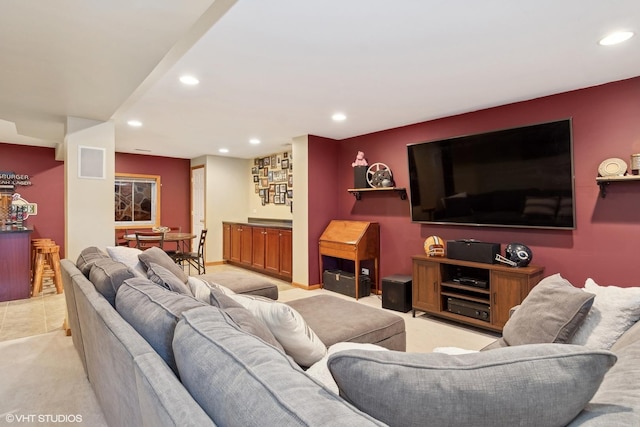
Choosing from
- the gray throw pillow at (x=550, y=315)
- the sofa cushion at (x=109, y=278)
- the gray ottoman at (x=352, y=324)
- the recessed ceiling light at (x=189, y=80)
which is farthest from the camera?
the recessed ceiling light at (x=189, y=80)

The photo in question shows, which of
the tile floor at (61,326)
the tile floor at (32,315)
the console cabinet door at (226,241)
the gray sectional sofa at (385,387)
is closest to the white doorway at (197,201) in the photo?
the console cabinet door at (226,241)

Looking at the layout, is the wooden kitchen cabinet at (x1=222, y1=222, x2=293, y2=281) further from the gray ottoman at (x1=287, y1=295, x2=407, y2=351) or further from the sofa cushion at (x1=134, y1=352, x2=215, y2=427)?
the sofa cushion at (x1=134, y1=352, x2=215, y2=427)

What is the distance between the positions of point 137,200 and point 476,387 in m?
7.64

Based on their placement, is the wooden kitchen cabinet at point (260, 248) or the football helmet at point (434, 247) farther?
the wooden kitchen cabinet at point (260, 248)

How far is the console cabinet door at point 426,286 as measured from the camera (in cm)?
370

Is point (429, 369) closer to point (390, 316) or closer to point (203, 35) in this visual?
point (390, 316)

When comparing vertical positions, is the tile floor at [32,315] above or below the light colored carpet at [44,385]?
above

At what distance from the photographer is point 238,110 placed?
148 inches

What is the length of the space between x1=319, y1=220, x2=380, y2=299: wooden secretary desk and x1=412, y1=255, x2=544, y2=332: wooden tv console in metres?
0.93

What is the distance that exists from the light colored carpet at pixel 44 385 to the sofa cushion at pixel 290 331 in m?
1.27

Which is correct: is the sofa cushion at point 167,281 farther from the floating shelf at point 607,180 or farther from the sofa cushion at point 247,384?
the floating shelf at point 607,180

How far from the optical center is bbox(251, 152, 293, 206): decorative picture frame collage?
6.48 metres

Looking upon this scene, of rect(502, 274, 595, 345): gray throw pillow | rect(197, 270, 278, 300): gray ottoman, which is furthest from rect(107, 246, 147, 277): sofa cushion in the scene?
rect(502, 274, 595, 345): gray throw pillow

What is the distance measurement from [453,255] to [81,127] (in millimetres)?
4049
